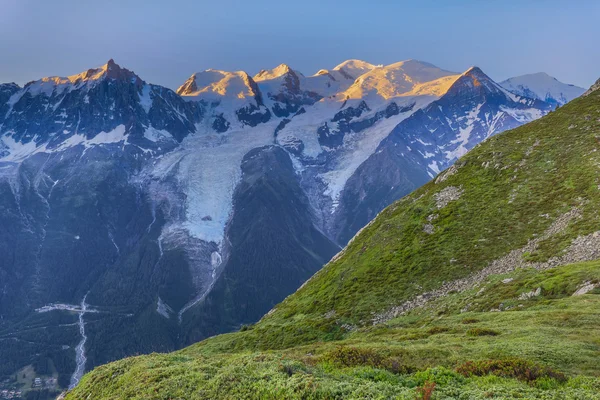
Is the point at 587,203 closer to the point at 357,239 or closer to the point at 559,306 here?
the point at 559,306

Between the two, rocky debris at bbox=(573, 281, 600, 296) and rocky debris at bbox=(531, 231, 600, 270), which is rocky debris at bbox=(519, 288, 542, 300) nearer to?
rocky debris at bbox=(573, 281, 600, 296)

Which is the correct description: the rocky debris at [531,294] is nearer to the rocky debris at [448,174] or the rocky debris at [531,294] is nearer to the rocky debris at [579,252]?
the rocky debris at [579,252]

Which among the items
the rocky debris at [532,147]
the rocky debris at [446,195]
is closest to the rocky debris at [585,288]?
the rocky debris at [446,195]

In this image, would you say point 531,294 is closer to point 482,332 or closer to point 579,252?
point 579,252

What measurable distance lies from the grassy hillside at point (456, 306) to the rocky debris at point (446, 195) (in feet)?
1.24

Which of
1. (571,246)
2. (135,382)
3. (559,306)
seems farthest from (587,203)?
(135,382)

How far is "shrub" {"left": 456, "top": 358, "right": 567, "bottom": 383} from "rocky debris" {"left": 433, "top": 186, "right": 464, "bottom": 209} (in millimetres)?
62699

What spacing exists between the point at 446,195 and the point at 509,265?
3023cm

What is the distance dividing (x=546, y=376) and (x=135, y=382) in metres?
22.9

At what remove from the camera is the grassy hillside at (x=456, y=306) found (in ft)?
76.2

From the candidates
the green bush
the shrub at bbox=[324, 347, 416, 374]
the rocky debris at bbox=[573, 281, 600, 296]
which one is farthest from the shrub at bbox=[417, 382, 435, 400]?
the rocky debris at bbox=[573, 281, 600, 296]

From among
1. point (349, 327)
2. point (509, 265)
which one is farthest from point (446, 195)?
point (349, 327)

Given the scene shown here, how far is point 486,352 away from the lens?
29219 millimetres

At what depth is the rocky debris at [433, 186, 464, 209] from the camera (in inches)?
3369
